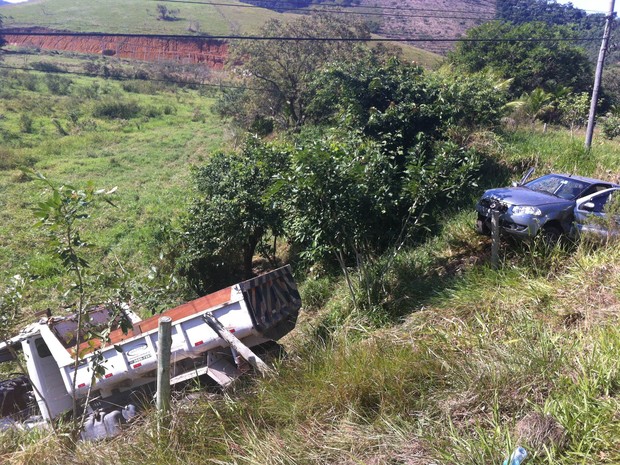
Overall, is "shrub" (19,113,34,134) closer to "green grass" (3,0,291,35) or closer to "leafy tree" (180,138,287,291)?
"leafy tree" (180,138,287,291)

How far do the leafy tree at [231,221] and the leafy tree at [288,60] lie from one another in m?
12.4

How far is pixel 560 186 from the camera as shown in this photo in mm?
8648

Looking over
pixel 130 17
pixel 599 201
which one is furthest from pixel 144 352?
pixel 130 17

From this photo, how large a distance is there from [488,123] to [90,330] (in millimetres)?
11904

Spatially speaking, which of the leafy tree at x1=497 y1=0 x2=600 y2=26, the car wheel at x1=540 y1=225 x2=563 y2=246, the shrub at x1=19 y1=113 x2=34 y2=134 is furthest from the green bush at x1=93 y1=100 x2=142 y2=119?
the leafy tree at x1=497 y1=0 x2=600 y2=26

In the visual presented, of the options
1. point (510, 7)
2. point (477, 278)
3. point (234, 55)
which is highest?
point (510, 7)

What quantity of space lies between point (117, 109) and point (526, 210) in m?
39.6

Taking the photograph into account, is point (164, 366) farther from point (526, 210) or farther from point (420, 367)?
point (526, 210)

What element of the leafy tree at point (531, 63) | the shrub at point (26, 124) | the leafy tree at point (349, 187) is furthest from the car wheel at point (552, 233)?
the shrub at point (26, 124)

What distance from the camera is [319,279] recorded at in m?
10.3

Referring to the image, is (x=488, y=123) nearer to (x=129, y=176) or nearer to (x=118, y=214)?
(x=118, y=214)

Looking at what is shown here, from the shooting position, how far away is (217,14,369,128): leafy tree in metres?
23.7

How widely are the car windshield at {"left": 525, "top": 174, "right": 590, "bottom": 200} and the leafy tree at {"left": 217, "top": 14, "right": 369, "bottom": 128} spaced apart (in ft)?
51.3

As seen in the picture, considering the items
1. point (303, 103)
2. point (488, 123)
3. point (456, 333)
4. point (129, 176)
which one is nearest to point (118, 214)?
point (129, 176)
